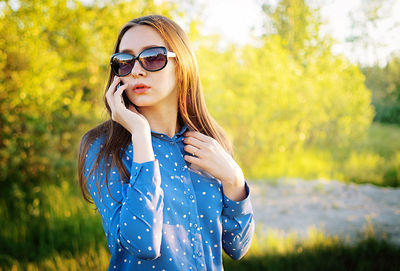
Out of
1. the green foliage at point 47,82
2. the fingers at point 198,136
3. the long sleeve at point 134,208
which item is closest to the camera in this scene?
the long sleeve at point 134,208

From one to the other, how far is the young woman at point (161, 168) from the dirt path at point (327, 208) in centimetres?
335

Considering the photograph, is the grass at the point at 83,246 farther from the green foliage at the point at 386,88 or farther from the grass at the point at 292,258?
the green foliage at the point at 386,88

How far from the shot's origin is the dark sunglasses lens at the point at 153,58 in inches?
58.5

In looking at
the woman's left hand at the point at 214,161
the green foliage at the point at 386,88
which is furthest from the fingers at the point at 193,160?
the green foliage at the point at 386,88

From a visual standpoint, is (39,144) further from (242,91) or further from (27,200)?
(242,91)

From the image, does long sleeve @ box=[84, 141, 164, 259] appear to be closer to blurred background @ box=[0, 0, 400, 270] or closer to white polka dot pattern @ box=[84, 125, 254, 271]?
white polka dot pattern @ box=[84, 125, 254, 271]

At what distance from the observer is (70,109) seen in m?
5.01

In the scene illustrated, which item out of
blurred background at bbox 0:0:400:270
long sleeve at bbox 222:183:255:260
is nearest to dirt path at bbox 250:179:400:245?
blurred background at bbox 0:0:400:270

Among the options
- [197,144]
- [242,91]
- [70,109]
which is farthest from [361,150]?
[197,144]

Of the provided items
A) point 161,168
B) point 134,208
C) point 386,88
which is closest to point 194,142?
point 161,168

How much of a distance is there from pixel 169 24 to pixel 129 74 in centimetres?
32

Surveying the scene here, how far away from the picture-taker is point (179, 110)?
1779 mm

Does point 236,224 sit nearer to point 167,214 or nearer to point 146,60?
point 167,214

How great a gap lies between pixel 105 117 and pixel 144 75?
68cm
